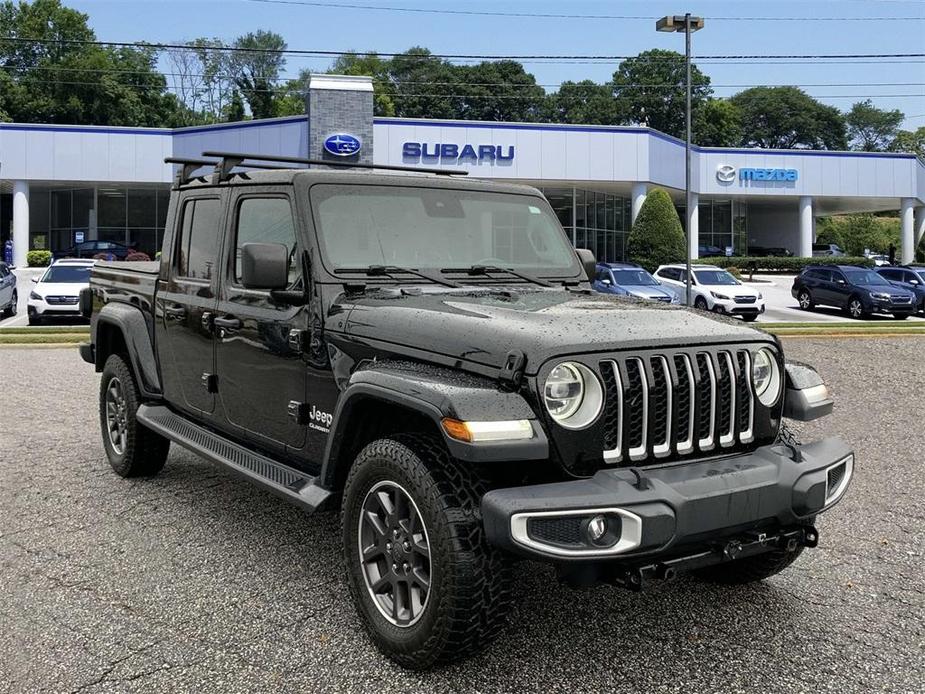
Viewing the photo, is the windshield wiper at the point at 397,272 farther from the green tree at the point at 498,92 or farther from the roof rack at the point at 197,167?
the green tree at the point at 498,92

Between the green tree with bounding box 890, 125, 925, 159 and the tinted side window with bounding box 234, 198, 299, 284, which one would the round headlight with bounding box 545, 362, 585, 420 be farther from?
the green tree with bounding box 890, 125, 925, 159

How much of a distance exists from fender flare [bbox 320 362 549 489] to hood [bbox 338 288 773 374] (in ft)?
0.35

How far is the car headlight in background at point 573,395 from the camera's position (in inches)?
120

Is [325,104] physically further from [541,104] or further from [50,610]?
[541,104]

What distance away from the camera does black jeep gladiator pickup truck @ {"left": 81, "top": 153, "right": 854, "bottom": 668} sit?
2969 mm

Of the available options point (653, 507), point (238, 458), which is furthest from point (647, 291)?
point (653, 507)

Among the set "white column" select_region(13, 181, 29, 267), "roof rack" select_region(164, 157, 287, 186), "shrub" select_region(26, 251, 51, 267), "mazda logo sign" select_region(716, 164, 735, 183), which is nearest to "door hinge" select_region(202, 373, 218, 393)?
"roof rack" select_region(164, 157, 287, 186)

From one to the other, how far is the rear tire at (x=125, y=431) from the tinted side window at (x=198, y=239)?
3.65 feet

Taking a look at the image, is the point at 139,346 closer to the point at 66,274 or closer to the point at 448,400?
the point at 448,400

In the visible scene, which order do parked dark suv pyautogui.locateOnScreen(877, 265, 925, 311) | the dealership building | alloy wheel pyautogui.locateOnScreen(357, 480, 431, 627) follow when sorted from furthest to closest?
the dealership building, parked dark suv pyautogui.locateOnScreen(877, 265, 925, 311), alloy wheel pyautogui.locateOnScreen(357, 480, 431, 627)

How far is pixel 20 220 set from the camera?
39.9m

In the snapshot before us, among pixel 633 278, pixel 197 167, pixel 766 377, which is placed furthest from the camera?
pixel 633 278

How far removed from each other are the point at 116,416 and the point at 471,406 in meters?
4.19

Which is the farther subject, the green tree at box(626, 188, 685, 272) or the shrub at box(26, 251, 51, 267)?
the shrub at box(26, 251, 51, 267)
